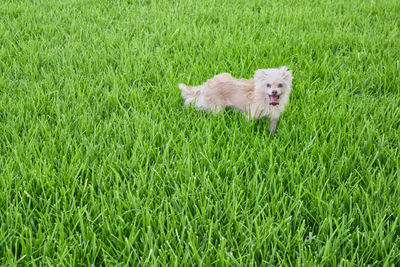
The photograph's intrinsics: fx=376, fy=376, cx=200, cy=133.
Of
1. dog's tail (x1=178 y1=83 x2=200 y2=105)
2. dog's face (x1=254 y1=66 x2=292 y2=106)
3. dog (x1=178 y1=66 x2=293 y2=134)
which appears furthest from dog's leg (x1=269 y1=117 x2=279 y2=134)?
dog's tail (x1=178 y1=83 x2=200 y2=105)

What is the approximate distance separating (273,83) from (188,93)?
2.30 ft

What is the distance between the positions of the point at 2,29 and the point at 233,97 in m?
2.99

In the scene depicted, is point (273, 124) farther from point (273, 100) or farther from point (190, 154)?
point (190, 154)

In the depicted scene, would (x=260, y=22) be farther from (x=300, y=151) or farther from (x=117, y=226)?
(x=117, y=226)

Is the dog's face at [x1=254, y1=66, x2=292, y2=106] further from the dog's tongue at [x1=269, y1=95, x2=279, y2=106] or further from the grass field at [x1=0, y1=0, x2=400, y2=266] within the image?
the grass field at [x1=0, y1=0, x2=400, y2=266]

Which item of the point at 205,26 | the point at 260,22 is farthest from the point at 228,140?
the point at 260,22

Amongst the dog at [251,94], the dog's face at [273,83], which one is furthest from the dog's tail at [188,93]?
the dog's face at [273,83]

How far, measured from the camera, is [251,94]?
255 cm

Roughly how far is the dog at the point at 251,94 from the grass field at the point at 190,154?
0.28 ft

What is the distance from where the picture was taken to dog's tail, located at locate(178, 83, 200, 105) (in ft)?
9.01

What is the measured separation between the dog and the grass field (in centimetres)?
8

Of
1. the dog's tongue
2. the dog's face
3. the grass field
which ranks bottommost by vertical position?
the grass field

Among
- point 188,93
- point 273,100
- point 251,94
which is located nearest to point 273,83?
point 273,100

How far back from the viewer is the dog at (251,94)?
7.80 feet
